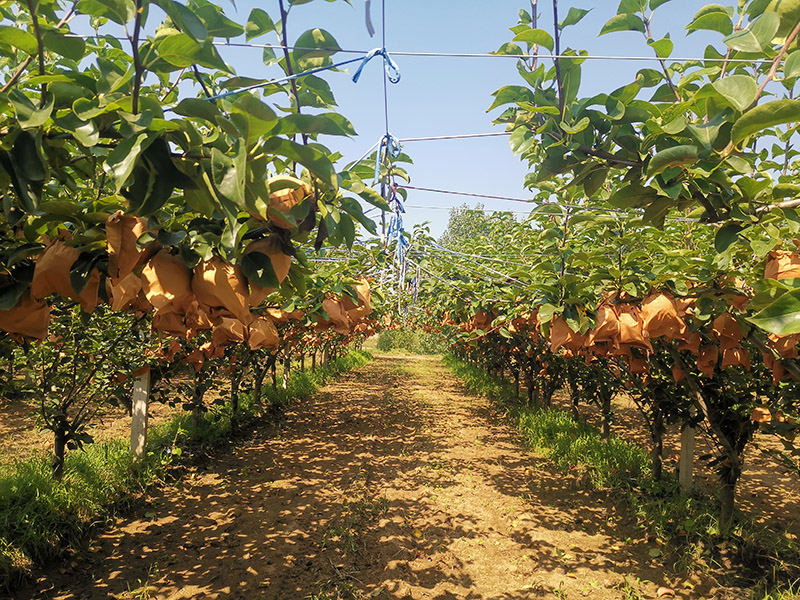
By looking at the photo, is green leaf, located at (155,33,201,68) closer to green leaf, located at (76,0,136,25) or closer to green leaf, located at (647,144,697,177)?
green leaf, located at (76,0,136,25)

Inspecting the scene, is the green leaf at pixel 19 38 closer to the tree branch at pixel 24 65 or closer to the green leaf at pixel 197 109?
the tree branch at pixel 24 65

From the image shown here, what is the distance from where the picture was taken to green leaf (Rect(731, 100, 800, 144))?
2.75 feet

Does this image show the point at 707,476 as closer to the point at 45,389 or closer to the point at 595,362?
the point at 595,362

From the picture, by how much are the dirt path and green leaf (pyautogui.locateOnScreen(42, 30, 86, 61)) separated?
10.5 ft

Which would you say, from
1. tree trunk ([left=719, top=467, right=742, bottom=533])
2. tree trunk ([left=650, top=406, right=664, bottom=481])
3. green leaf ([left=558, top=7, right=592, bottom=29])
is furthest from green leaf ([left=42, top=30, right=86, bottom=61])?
tree trunk ([left=650, top=406, right=664, bottom=481])

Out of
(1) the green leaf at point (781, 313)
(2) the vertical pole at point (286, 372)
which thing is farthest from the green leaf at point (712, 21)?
(2) the vertical pole at point (286, 372)

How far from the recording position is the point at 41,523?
3.36m

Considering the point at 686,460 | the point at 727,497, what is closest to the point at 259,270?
the point at 727,497

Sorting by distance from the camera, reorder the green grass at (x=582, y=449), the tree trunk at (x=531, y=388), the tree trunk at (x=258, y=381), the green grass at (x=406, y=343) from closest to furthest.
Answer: the green grass at (x=582, y=449), the tree trunk at (x=258, y=381), the tree trunk at (x=531, y=388), the green grass at (x=406, y=343)

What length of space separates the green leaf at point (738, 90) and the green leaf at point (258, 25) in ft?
3.02

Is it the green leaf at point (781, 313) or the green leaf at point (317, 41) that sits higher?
the green leaf at point (317, 41)

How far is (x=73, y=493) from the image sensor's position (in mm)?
3744

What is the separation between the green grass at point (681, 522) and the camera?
3.24m

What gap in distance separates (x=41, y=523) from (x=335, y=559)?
2.23 metres
